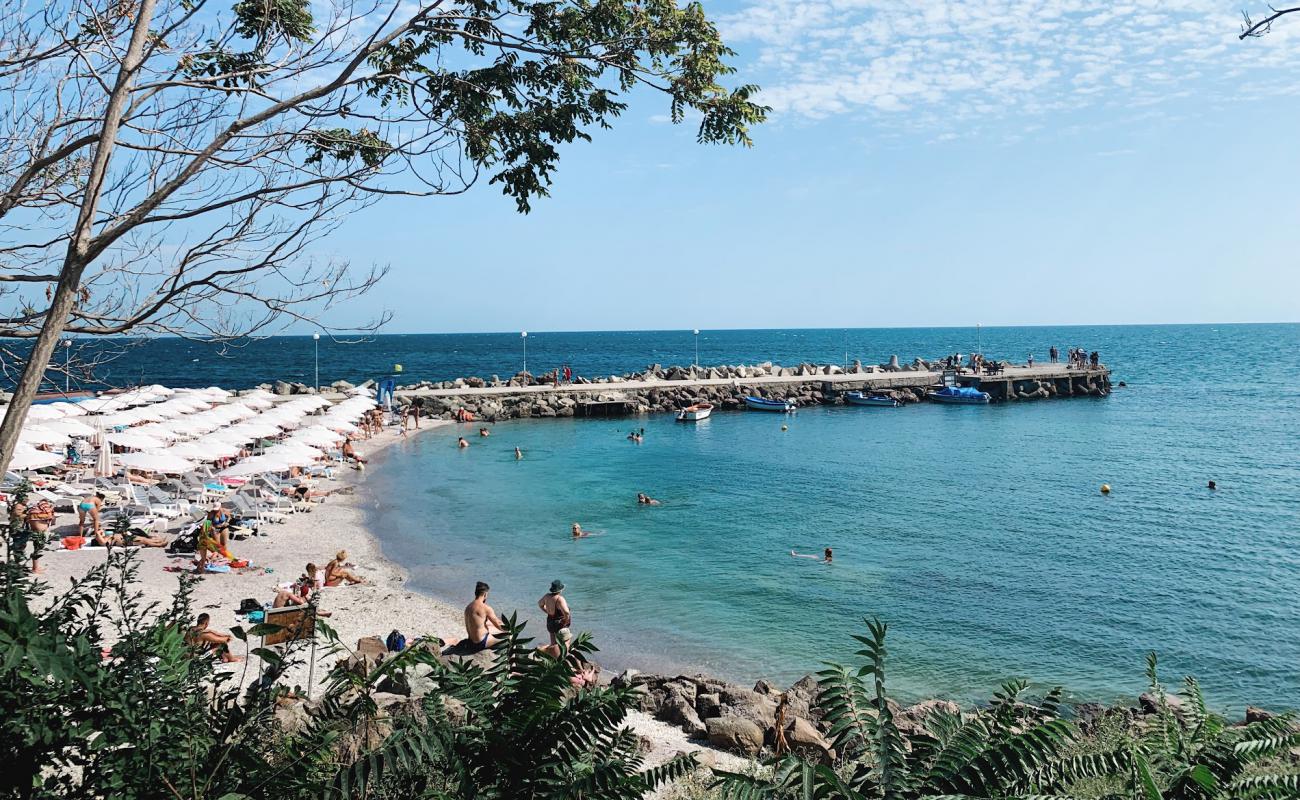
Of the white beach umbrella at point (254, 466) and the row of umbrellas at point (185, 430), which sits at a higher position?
the row of umbrellas at point (185, 430)

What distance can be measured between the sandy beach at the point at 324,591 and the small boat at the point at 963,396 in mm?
47855

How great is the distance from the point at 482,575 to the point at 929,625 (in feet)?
32.9

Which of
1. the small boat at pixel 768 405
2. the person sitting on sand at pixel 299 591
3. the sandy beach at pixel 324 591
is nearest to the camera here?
the sandy beach at pixel 324 591

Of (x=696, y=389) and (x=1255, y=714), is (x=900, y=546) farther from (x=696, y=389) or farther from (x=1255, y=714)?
(x=696, y=389)

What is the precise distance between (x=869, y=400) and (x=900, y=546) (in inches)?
1499

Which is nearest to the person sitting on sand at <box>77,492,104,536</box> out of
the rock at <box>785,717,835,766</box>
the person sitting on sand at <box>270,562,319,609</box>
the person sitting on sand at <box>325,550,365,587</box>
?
the person sitting on sand at <box>325,550,365,587</box>

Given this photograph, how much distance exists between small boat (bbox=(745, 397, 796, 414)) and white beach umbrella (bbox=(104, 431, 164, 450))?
3836 centimetres

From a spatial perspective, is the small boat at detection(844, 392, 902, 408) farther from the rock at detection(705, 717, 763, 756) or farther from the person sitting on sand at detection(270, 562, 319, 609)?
the rock at detection(705, 717, 763, 756)

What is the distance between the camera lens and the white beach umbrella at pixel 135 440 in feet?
77.8

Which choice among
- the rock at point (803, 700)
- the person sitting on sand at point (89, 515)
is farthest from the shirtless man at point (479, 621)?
the person sitting on sand at point (89, 515)

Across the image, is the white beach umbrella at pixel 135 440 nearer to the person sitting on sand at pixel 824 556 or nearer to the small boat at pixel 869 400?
the person sitting on sand at pixel 824 556

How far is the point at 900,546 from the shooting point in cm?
2356

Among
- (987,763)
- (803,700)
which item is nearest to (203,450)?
(803,700)

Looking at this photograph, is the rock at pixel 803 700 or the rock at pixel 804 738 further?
the rock at pixel 803 700
